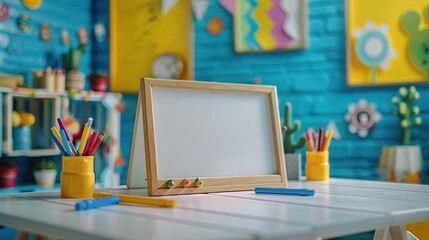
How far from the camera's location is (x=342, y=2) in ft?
10.1

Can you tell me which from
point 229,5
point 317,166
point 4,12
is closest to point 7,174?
point 4,12

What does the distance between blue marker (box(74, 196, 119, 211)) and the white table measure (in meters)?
0.02

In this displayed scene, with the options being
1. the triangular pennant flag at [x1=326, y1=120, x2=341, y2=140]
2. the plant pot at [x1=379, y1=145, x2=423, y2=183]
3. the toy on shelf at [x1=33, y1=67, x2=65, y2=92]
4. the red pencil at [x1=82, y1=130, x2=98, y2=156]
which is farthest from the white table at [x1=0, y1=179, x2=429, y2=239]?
the toy on shelf at [x1=33, y1=67, x2=65, y2=92]

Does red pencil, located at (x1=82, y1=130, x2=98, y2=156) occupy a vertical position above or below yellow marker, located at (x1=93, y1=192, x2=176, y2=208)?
above

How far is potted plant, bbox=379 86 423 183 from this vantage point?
2.70m

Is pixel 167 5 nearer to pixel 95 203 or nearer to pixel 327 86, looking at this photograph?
pixel 327 86

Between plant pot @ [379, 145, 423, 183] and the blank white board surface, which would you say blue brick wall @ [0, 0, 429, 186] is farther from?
the blank white board surface

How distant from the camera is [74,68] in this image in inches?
145

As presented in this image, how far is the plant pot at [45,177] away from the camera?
3418 millimetres

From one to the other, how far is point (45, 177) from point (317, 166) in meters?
2.09

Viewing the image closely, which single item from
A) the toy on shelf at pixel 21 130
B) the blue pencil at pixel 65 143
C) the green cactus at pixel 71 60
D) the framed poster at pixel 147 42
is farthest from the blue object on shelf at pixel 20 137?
the blue pencil at pixel 65 143

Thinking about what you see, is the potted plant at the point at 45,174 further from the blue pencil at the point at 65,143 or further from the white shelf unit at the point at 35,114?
the blue pencil at the point at 65,143

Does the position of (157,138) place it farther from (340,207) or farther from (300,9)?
(300,9)

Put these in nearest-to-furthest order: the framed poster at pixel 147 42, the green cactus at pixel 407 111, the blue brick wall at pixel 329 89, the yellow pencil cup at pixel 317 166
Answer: the yellow pencil cup at pixel 317 166 → the green cactus at pixel 407 111 → the blue brick wall at pixel 329 89 → the framed poster at pixel 147 42
